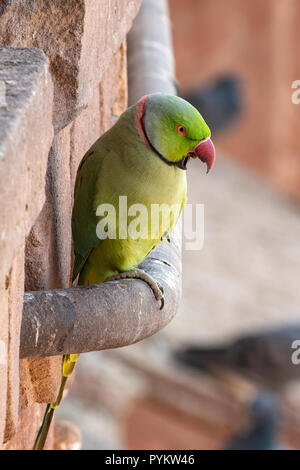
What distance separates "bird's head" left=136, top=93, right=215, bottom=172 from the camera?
186cm

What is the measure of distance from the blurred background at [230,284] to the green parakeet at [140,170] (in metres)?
3.05

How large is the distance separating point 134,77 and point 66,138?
36.1 inches

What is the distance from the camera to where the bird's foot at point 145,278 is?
1.88m

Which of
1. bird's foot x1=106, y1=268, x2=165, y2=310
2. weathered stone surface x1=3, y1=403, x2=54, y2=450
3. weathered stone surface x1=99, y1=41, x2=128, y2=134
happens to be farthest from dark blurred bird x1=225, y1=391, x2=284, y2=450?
bird's foot x1=106, y1=268, x2=165, y2=310

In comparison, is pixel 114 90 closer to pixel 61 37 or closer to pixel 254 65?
pixel 61 37

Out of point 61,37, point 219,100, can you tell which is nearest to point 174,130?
point 61,37

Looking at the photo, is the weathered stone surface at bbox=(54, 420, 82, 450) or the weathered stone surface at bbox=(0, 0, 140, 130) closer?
the weathered stone surface at bbox=(0, 0, 140, 130)

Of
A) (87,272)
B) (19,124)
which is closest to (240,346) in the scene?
(87,272)

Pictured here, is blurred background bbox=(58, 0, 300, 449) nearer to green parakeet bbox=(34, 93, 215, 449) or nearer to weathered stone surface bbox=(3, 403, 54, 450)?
weathered stone surface bbox=(3, 403, 54, 450)

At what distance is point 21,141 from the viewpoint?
128 centimetres

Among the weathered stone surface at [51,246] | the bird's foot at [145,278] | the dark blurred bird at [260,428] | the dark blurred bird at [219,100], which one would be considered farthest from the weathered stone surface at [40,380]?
the dark blurred bird at [219,100]

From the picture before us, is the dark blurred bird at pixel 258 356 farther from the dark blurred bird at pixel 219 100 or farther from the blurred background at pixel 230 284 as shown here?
the dark blurred bird at pixel 219 100

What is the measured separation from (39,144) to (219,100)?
8982 mm
